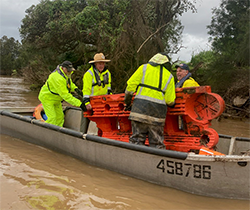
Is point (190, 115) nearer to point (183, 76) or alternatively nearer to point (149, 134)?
point (149, 134)

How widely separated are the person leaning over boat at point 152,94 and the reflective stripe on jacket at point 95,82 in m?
1.51

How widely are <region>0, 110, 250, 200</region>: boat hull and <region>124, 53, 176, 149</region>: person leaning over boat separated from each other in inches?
17.6

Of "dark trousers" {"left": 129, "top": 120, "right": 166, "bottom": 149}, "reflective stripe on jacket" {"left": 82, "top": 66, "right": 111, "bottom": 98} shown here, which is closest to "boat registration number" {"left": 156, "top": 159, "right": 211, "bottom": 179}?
"dark trousers" {"left": 129, "top": 120, "right": 166, "bottom": 149}

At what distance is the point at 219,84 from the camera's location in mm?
13281

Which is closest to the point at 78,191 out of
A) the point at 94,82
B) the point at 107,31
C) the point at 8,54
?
the point at 94,82

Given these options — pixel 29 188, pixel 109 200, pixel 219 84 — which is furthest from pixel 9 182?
pixel 219 84

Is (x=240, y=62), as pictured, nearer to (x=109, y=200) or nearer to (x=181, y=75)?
(x=181, y=75)

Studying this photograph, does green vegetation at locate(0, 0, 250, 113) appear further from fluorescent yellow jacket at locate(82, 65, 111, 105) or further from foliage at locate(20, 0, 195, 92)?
fluorescent yellow jacket at locate(82, 65, 111, 105)

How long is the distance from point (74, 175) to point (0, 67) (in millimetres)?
69958

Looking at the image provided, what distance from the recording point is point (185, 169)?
3.89 m

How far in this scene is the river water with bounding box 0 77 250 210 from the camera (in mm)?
3672

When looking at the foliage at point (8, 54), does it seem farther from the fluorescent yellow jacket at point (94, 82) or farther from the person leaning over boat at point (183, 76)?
the person leaning over boat at point (183, 76)

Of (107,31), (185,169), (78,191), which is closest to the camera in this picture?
(185,169)

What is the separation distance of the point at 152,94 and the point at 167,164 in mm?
1136
